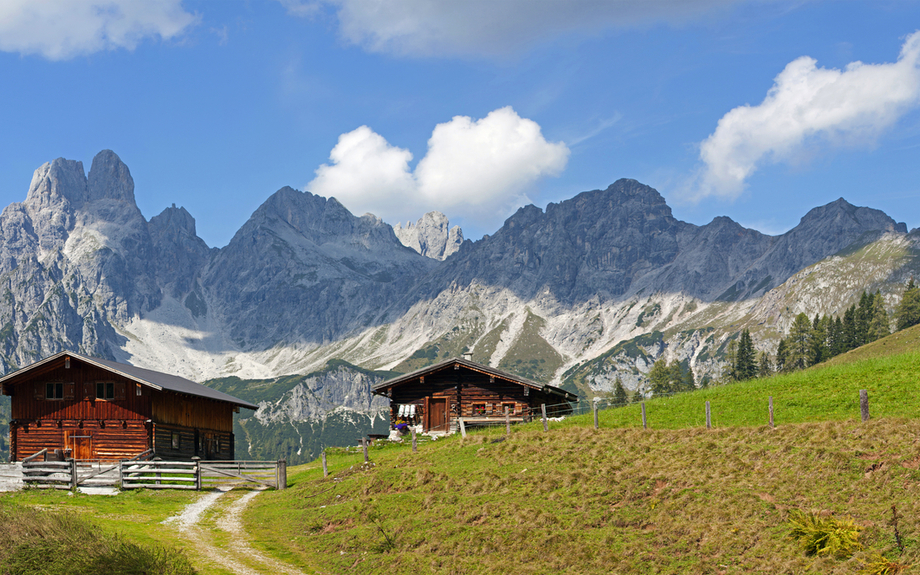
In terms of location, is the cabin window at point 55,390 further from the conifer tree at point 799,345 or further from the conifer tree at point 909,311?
the conifer tree at point 909,311

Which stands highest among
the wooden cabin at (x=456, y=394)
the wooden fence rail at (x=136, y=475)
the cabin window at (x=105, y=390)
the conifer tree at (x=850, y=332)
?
the conifer tree at (x=850, y=332)

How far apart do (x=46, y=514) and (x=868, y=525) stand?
22.7m

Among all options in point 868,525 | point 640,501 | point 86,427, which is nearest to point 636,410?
point 640,501

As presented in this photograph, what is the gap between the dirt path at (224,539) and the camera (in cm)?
2308

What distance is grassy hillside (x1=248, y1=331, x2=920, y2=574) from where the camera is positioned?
67.3 ft

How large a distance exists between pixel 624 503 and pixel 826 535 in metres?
6.89

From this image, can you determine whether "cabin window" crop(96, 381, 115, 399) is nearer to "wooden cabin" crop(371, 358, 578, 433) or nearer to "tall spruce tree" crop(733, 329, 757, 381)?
"wooden cabin" crop(371, 358, 578, 433)

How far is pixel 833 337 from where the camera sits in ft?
614

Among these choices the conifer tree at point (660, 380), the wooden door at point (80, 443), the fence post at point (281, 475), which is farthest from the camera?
the conifer tree at point (660, 380)

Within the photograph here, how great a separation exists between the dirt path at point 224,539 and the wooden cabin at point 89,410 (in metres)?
16.9

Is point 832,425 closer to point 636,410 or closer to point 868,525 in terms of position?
point 868,525

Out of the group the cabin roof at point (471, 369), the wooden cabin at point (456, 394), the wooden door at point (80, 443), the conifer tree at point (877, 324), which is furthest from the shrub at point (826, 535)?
the conifer tree at point (877, 324)

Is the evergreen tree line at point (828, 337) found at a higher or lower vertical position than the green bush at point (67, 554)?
higher

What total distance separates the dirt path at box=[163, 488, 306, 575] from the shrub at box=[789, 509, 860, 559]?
14.3m
